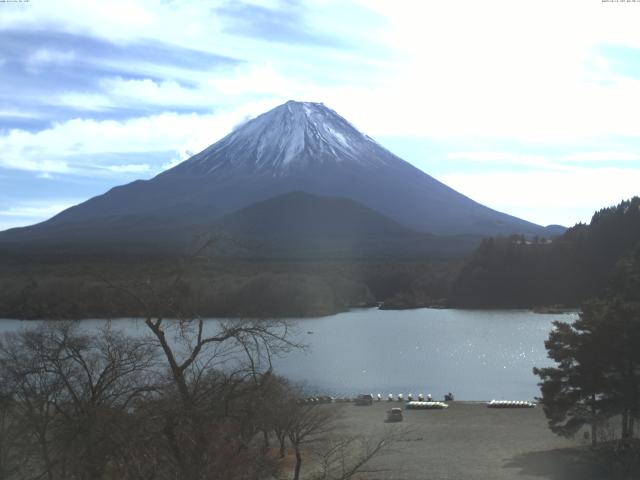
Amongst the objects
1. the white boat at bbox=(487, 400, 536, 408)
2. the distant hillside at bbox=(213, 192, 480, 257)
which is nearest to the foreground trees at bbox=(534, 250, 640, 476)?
the white boat at bbox=(487, 400, 536, 408)

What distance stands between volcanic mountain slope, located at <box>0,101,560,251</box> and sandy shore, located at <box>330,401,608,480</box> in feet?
197

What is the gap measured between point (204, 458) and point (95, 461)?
0.67m

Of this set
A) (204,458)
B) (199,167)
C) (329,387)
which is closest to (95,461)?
(204,458)

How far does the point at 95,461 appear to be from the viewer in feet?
12.7

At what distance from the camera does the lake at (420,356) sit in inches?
800

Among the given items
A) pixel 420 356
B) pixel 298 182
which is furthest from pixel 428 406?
pixel 298 182

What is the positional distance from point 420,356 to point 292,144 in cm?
7861

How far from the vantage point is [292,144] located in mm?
102750

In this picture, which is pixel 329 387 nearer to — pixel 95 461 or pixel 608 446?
pixel 608 446

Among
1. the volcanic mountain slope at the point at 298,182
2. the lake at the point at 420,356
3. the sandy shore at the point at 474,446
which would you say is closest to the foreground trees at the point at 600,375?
the sandy shore at the point at 474,446

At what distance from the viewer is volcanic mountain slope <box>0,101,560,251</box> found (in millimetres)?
86688

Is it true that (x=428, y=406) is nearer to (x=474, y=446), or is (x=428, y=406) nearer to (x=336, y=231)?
(x=474, y=446)

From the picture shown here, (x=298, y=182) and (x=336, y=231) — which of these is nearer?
(x=336, y=231)

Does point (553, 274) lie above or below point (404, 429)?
above
